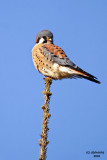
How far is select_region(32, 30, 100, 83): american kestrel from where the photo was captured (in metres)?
5.33

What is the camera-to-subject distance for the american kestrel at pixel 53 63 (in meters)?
5.33

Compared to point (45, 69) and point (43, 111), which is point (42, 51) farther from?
point (43, 111)

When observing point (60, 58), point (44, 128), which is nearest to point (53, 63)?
point (60, 58)

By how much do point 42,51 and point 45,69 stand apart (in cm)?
40

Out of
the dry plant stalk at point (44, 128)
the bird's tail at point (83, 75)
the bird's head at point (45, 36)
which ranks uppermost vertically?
the bird's head at point (45, 36)

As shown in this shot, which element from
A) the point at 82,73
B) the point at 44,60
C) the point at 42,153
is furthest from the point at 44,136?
the point at 44,60

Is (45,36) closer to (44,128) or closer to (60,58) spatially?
(60,58)

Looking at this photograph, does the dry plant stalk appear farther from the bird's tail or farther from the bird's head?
the bird's head

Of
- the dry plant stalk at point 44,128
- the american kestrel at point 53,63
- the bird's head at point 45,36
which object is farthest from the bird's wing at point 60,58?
the dry plant stalk at point 44,128

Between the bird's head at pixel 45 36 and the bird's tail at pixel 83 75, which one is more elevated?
the bird's head at pixel 45 36

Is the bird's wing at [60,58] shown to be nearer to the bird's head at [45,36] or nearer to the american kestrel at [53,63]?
the american kestrel at [53,63]

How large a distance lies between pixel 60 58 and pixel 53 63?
6.9 inches

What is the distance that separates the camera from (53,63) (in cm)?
547

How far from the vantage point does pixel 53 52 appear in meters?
5.56
